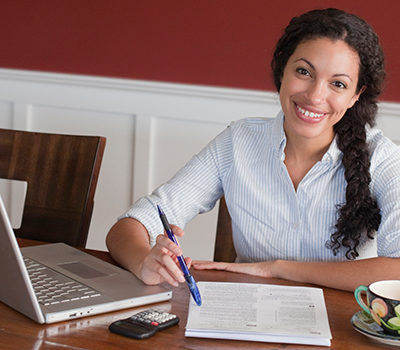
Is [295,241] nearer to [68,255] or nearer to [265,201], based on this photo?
[265,201]

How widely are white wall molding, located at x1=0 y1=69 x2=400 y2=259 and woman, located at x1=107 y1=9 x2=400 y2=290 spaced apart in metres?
1.11

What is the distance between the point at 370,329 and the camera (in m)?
1.21

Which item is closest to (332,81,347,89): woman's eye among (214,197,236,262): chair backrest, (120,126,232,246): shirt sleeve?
(120,126,232,246): shirt sleeve

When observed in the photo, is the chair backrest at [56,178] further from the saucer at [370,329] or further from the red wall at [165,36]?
the red wall at [165,36]

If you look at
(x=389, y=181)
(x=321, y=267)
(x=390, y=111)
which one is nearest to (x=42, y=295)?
(x=321, y=267)

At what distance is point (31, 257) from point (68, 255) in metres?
0.08

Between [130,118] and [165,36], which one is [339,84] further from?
[130,118]

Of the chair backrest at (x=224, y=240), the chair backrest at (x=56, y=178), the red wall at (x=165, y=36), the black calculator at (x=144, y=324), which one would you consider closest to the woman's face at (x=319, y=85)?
the chair backrest at (x=224, y=240)

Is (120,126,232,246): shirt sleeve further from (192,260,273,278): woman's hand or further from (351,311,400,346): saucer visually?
(351,311,400,346): saucer

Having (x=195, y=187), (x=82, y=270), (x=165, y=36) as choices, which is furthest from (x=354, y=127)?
(x=165, y=36)

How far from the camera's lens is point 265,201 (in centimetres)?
183

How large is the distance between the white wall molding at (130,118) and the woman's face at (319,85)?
1.18 meters

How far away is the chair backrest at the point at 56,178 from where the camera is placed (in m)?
1.97

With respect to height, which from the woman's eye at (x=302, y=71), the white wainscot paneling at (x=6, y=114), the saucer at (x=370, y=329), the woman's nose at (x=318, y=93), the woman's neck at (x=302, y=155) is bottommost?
the saucer at (x=370, y=329)
